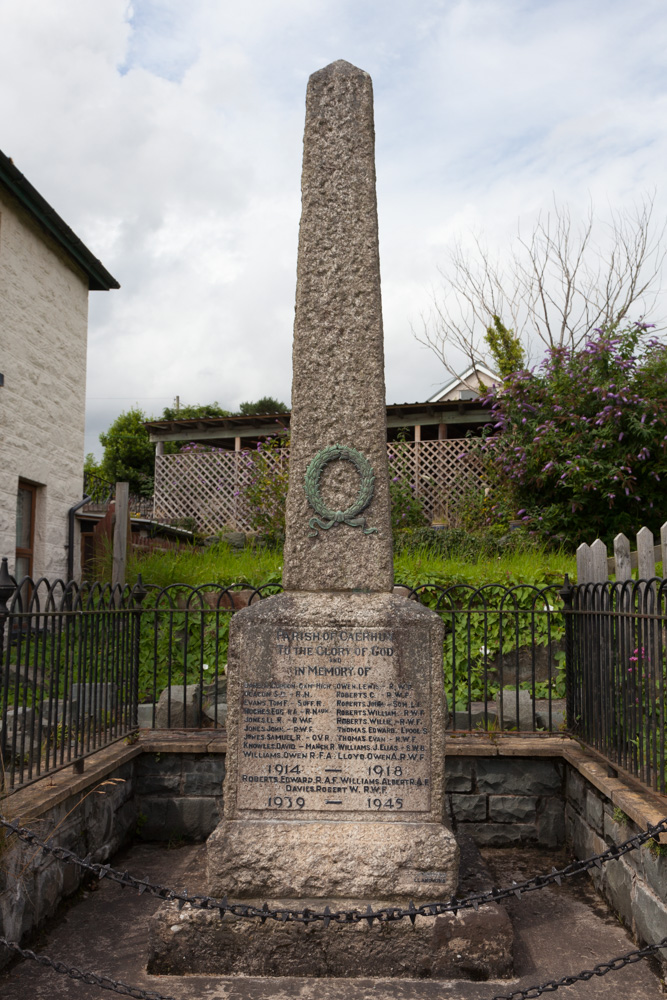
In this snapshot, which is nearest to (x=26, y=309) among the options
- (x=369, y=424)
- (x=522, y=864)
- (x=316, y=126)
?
(x=316, y=126)

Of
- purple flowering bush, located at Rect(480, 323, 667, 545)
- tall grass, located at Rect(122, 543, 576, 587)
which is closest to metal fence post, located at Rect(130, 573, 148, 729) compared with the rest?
tall grass, located at Rect(122, 543, 576, 587)

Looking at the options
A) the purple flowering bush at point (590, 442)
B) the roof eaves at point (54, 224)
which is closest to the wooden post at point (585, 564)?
the purple flowering bush at point (590, 442)

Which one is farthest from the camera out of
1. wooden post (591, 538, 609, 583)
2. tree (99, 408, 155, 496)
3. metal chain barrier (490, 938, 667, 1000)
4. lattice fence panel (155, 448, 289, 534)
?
tree (99, 408, 155, 496)

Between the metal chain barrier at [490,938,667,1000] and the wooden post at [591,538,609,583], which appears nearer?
the metal chain barrier at [490,938,667,1000]

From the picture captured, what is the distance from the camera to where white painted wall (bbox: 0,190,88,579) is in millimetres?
8461

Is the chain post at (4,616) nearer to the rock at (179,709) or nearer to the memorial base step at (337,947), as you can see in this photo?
the memorial base step at (337,947)

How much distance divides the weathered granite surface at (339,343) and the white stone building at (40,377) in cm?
555

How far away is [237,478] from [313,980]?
10.8 m

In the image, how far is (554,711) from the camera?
5988mm

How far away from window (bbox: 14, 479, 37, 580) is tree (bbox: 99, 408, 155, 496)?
2026 centimetres

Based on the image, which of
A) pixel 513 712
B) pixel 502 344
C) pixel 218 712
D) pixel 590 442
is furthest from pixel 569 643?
pixel 502 344

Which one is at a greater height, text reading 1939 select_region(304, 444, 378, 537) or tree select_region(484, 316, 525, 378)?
tree select_region(484, 316, 525, 378)

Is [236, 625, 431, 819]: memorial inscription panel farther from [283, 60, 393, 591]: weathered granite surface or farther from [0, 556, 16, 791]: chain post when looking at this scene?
[0, 556, 16, 791]: chain post

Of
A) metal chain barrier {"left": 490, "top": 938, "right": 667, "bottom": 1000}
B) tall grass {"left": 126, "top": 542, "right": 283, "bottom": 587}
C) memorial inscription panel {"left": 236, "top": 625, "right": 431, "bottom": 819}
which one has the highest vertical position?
tall grass {"left": 126, "top": 542, "right": 283, "bottom": 587}
